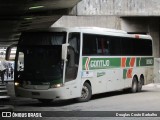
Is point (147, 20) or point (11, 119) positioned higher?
point (147, 20)

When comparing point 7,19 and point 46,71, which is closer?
point 46,71

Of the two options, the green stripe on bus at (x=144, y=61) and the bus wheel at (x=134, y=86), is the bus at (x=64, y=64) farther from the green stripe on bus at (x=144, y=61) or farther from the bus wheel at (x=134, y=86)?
the green stripe on bus at (x=144, y=61)

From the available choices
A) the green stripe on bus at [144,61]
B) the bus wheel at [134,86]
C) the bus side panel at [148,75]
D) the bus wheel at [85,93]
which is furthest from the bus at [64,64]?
the bus side panel at [148,75]

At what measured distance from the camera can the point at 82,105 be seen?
61.0ft

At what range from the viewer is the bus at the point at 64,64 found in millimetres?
18469

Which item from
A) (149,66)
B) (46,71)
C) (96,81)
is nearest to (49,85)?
(46,71)

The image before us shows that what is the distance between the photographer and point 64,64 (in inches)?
727

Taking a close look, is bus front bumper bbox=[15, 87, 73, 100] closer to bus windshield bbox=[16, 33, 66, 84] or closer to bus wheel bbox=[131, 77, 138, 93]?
bus windshield bbox=[16, 33, 66, 84]

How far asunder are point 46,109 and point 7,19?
1271 cm

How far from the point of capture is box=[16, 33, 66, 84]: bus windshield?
18.5m

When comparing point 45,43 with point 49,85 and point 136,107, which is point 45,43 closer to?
point 49,85

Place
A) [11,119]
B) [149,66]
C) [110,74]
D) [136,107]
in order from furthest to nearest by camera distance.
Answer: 1. [149,66]
2. [110,74]
3. [136,107]
4. [11,119]

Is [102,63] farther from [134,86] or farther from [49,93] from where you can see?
[134,86]

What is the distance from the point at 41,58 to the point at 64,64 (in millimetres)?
1004
